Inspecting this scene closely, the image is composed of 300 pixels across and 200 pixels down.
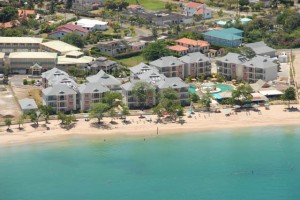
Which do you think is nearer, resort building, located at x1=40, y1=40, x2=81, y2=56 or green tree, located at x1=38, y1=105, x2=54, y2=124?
green tree, located at x1=38, y1=105, x2=54, y2=124

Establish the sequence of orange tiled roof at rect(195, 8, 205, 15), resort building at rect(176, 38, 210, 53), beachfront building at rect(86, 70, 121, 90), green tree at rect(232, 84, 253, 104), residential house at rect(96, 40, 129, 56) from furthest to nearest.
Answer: orange tiled roof at rect(195, 8, 205, 15) → resort building at rect(176, 38, 210, 53) → residential house at rect(96, 40, 129, 56) → beachfront building at rect(86, 70, 121, 90) → green tree at rect(232, 84, 253, 104)

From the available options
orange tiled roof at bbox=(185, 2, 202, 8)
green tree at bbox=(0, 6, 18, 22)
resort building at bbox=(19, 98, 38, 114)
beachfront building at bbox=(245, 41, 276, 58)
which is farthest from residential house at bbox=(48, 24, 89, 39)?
resort building at bbox=(19, 98, 38, 114)

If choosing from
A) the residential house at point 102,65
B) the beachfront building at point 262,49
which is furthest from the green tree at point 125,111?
the beachfront building at point 262,49

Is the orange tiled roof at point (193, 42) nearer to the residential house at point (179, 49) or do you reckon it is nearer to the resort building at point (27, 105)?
the residential house at point (179, 49)

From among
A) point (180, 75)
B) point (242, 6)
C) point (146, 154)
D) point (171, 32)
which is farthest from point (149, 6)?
point (146, 154)

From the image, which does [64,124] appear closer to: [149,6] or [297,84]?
[297,84]

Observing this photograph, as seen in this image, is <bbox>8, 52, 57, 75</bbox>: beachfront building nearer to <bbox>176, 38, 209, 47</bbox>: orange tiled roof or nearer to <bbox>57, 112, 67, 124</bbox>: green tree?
<bbox>57, 112, 67, 124</bbox>: green tree
